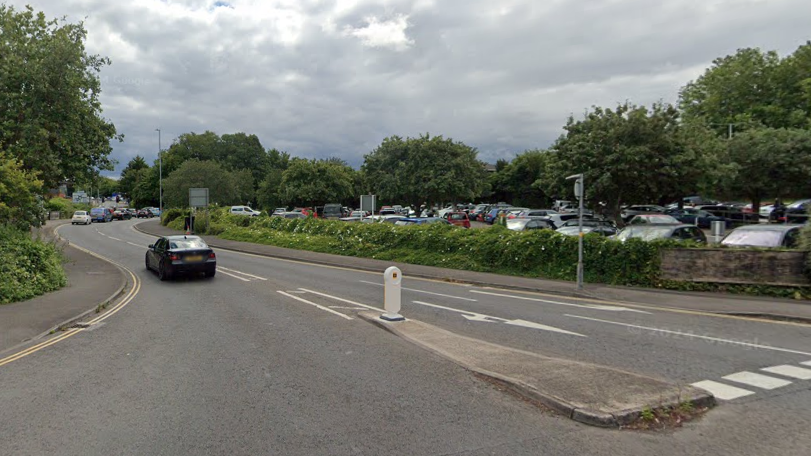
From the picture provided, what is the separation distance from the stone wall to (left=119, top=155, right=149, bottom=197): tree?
315 ft

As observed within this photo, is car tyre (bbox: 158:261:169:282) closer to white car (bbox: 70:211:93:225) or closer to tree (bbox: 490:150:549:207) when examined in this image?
white car (bbox: 70:211:93:225)

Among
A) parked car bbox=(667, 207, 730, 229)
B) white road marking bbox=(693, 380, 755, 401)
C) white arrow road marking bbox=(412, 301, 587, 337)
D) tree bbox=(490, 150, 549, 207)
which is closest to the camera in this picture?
white road marking bbox=(693, 380, 755, 401)

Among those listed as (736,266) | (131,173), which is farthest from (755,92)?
(131,173)

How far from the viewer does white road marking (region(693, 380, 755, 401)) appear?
19.0 feet

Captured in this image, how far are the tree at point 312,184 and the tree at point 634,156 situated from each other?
3266 cm

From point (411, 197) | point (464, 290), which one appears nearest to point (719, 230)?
point (464, 290)

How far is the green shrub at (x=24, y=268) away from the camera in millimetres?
12609

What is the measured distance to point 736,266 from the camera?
46.1 feet

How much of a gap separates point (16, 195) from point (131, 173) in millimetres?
87995

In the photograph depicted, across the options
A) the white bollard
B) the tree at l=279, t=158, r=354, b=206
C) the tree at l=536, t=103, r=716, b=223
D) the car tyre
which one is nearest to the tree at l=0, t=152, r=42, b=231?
the car tyre

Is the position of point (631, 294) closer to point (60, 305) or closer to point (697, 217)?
point (60, 305)

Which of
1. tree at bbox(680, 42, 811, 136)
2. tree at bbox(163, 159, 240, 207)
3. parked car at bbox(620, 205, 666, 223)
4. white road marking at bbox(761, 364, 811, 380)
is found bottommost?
white road marking at bbox(761, 364, 811, 380)

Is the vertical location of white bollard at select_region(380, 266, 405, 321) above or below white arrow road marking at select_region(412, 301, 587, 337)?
above

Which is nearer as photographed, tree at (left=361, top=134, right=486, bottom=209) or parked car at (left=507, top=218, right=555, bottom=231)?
parked car at (left=507, top=218, right=555, bottom=231)
